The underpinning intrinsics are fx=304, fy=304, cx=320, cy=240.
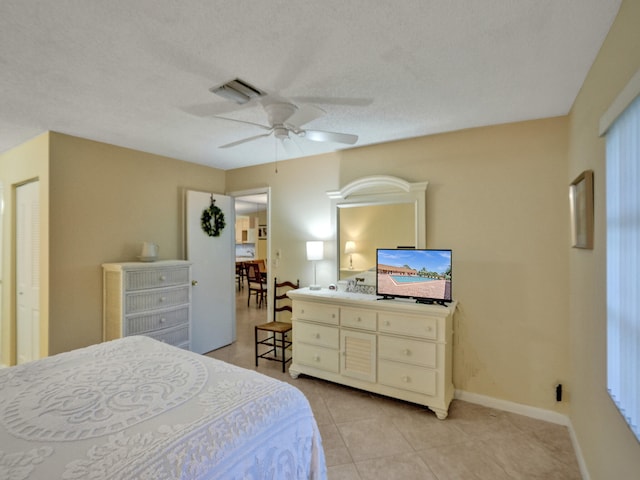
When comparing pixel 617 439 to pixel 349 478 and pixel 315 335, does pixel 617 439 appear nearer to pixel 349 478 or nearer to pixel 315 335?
pixel 349 478

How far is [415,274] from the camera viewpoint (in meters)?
2.77

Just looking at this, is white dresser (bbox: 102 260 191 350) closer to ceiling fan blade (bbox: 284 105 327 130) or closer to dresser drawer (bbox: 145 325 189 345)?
dresser drawer (bbox: 145 325 189 345)

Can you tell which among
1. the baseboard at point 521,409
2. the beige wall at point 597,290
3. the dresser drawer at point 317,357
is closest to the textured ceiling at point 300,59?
the beige wall at point 597,290

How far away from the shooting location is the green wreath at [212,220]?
13.4 ft

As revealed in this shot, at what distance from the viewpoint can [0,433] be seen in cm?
113

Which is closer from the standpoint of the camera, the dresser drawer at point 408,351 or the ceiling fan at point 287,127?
the ceiling fan at point 287,127

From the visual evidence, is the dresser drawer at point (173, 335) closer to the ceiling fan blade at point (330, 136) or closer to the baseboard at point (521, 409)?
the ceiling fan blade at point (330, 136)

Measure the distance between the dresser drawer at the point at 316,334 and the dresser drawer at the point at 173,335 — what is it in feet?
4.39

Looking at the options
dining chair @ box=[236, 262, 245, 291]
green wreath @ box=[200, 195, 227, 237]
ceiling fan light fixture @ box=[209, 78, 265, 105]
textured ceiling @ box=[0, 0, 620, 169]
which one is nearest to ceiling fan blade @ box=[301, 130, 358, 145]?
textured ceiling @ box=[0, 0, 620, 169]

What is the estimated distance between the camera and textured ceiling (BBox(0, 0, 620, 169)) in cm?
135

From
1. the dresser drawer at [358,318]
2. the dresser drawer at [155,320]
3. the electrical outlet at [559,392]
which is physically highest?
the dresser drawer at [358,318]

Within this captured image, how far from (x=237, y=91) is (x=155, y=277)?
229 cm

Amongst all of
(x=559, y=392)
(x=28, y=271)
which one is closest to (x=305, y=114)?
(x=559, y=392)

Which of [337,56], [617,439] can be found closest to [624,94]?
[337,56]
